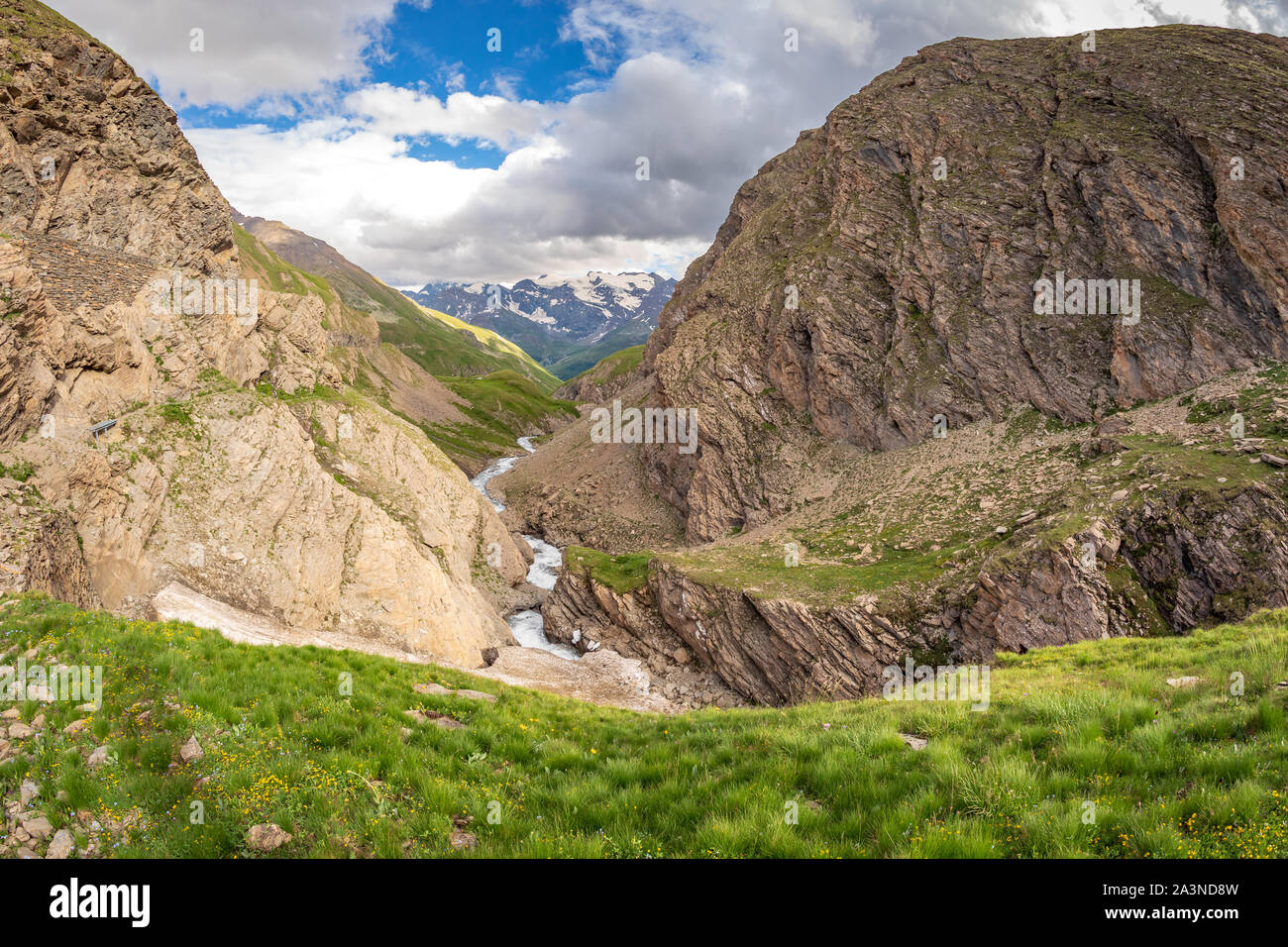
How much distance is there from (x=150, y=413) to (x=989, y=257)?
216 ft

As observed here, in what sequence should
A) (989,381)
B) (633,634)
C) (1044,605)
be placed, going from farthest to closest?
(989,381) → (633,634) → (1044,605)

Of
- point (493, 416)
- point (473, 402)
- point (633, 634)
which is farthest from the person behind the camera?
point (473, 402)

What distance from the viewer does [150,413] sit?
2883 centimetres

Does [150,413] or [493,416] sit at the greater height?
[493,416]

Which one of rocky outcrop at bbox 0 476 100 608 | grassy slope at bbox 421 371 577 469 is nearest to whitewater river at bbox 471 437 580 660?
rocky outcrop at bbox 0 476 100 608

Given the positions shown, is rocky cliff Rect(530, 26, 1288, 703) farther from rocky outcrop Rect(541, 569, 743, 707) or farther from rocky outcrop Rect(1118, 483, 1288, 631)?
rocky outcrop Rect(541, 569, 743, 707)

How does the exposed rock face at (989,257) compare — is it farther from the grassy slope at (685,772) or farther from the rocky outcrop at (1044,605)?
the grassy slope at (685,772)

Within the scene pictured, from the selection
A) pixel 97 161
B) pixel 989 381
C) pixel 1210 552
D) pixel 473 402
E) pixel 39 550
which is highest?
pixel 473 402

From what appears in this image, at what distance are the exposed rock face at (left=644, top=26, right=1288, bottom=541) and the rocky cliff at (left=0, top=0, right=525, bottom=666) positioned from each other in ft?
117

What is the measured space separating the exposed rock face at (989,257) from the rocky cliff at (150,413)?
35.7m

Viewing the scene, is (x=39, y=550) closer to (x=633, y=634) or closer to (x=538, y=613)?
(x=633, y=634)

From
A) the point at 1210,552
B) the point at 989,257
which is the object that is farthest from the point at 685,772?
the point at 989,257

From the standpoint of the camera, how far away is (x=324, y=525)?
33.7 metres
